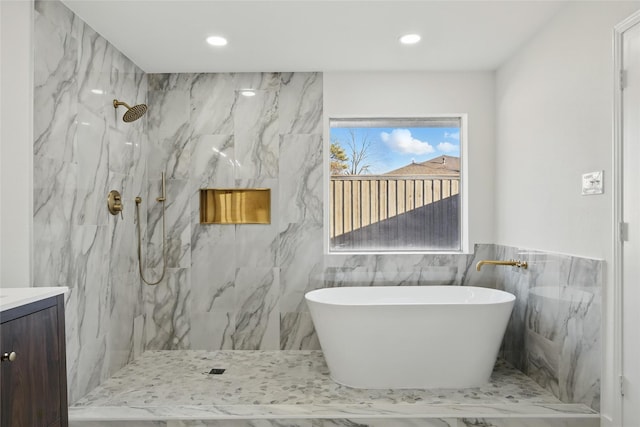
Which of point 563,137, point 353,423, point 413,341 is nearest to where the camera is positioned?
point 353,423

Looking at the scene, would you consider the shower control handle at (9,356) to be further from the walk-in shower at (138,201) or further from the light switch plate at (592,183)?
the light switch plate at (592,183)

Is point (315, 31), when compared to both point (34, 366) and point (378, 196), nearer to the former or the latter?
point (378, 196)

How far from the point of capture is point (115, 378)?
307 centimetres

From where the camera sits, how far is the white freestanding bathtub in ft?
8.98

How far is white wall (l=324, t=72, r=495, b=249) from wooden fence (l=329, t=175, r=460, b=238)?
0.25 metres

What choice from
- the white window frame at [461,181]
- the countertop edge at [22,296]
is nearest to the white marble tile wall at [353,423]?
the countertop edge at [22,296]

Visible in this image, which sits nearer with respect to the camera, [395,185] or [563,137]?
[563,137]

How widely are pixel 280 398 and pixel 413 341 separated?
35.4 inches

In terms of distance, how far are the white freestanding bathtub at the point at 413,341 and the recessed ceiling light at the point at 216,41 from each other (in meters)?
1.90

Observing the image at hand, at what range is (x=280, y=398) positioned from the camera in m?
2.67

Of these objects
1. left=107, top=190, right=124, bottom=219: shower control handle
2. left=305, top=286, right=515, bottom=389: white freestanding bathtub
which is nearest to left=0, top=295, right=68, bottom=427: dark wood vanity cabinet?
left=107, top=190, right=124, bottom=219: shower control handle

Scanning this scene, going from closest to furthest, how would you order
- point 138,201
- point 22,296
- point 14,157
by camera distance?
point 22,296
point 14,157
point 138,201

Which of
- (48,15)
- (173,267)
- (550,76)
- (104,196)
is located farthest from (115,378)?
(550,76)

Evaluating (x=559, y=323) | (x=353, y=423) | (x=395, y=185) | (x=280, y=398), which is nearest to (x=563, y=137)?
(x=559, y=323)
